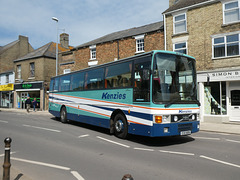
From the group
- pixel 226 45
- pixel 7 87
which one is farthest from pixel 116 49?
pixel 7 87

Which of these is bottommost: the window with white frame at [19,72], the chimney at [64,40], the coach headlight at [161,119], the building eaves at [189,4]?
the coach headlight at [161,119]

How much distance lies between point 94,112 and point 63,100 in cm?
403

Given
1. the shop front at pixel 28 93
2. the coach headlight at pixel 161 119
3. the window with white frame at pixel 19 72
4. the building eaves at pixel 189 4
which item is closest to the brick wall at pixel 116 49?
the building eaves at pixel 189 4

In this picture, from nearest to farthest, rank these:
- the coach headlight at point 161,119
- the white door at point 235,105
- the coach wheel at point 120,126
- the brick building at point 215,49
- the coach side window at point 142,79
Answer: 1. the coach headlight at point 161,119
2. the coach side window at point 142,79
3. the coach wheel at point 120,126
4. the white door at point 235,105
5. the brick building at point 215,49

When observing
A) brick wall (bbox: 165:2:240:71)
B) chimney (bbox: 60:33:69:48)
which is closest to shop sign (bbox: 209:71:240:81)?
brick wall (bbox: 165:2:240:71)

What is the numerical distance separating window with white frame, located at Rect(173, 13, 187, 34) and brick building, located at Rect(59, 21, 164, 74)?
1.36 metres

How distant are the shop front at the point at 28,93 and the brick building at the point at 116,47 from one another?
445cm

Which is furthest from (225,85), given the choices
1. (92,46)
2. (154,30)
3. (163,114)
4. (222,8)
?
A: (92,46)

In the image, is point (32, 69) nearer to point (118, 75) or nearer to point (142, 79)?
point (118, 75)

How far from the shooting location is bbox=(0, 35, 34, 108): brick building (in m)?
32.5

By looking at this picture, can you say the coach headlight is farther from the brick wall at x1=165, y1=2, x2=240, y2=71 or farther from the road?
the brick wall at x1=165, y1=2, x2=240, y2=71

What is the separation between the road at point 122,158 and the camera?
4.43 meters

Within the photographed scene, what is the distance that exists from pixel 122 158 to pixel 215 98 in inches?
457

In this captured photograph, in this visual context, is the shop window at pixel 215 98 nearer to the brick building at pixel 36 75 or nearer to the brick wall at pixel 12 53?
the brick building at pixel 36 75
